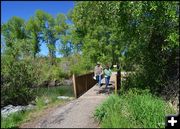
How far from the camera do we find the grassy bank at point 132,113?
422 inches

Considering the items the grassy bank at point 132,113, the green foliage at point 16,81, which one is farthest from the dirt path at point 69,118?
the green foliage at point 16,81

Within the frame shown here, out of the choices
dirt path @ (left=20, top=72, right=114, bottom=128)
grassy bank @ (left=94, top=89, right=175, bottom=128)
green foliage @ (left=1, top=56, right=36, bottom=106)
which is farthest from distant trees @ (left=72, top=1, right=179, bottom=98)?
green foliage @ (left=1, top=56, right=36, bottom=106)

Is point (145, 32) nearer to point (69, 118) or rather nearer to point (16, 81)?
point (69, 118)

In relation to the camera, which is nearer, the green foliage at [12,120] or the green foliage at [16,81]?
the green foliage at [12,120]

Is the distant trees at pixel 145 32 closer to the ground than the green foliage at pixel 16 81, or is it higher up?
higher up

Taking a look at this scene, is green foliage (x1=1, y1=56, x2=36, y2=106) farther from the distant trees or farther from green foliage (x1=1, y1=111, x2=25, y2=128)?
the distant trees

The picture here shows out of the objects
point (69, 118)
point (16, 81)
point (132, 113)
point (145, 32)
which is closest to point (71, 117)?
point (69, 118)

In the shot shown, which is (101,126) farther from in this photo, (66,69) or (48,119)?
(66,69)

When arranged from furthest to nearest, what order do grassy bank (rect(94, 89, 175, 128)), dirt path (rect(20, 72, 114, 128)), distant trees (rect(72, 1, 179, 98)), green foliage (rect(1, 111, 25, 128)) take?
distant trees (rect(72, 1, 179, 98)), green foliage (rect(1, 111, 25, 128)), dirt path (rect(20, 72, 114, 128)), grassy bank (rect(94, 89, 175, 128))

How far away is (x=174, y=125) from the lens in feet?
25.1

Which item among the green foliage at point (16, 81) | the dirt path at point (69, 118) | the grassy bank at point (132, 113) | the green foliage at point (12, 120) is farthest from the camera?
the green foliage at point (16, 81)

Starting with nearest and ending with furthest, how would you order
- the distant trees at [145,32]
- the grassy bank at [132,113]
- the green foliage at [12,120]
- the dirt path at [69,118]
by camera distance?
the grassy bank at [132,113] → the dirt path at [69,118] → the green foliage at [12,120] → the distant trees at [145,32]

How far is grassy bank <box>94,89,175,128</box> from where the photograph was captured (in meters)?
10.7

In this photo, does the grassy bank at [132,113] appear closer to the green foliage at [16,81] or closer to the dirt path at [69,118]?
the dirt path at [69,118]
